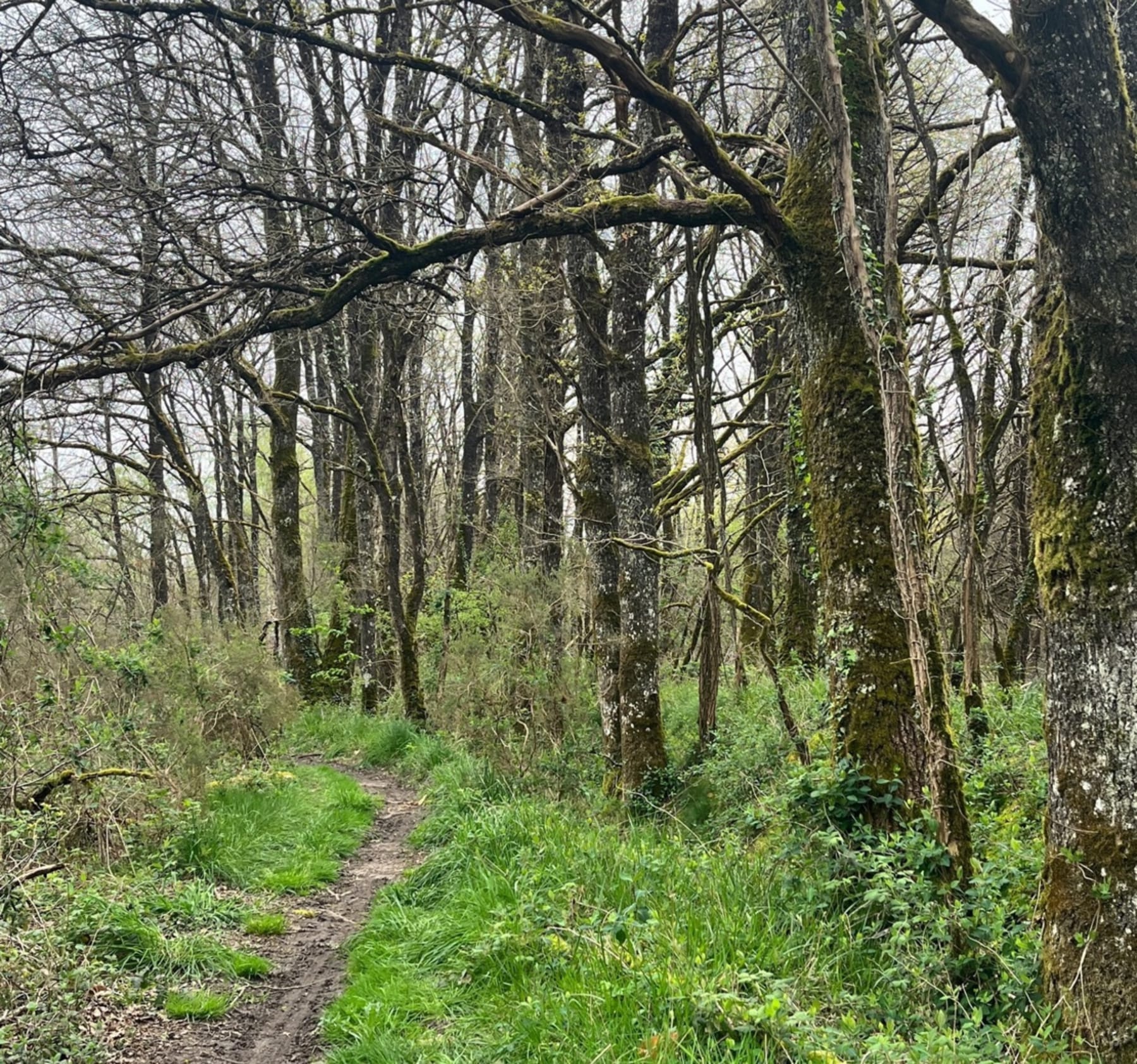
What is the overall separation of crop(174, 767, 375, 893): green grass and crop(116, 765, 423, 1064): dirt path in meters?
0.25

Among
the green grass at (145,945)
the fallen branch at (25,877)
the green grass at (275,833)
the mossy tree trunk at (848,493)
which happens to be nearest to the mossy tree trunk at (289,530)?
the green grass at (275,833)

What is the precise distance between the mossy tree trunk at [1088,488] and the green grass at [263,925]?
4.88 m

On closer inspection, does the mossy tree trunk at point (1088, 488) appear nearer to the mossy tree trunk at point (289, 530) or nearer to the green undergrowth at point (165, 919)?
the green undergrowth at point (165, 919)

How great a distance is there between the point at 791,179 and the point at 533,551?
28.4ft

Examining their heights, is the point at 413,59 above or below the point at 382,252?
above

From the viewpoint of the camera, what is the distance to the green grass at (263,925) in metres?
5.74

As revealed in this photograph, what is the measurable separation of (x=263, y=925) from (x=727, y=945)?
11.6ft

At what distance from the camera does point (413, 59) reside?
5805mm

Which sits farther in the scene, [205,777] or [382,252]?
[205,777]

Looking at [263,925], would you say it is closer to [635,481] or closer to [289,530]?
[635,481]

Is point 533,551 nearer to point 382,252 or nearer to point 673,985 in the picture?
point 382,252

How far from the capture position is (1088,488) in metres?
3.33

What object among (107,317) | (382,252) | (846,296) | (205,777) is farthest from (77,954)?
(846,296)

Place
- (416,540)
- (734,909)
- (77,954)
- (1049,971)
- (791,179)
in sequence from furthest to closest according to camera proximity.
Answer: (416,540) < (791,179) < (77,954) < (734,909) < (1049,971)
